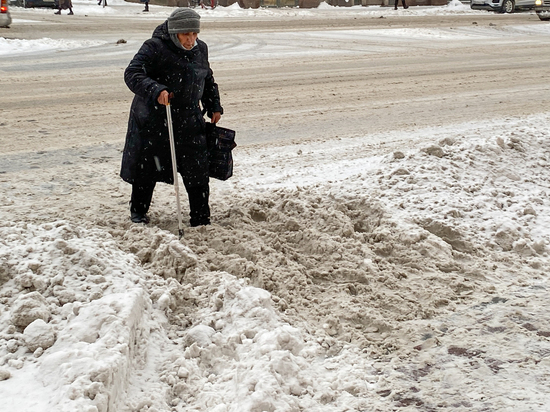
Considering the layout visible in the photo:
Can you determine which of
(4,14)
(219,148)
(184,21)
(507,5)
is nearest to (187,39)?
(184,21)

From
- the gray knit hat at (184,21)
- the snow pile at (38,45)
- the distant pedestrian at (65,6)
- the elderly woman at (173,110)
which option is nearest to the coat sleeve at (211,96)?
the elderly woman at (173,110)

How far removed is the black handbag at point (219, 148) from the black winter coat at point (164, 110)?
0.08 meters

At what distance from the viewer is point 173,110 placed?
489cm

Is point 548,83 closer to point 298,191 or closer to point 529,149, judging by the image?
point 529,149

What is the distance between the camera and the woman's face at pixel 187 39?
460cm

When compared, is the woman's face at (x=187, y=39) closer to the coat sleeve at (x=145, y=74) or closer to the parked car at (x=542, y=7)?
the coat sleeve at (x=145, y=74)

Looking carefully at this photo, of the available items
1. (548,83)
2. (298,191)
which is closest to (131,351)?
(298,191)

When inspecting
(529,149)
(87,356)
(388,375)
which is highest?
(529,149)

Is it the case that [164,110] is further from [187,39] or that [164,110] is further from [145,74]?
[187,39]

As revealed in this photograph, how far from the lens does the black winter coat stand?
4.70 metres

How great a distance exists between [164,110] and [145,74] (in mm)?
304

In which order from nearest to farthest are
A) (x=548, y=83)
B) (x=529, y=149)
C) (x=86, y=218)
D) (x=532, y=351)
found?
(x=532, y=351) → (x=86, y=218) → (x=529, y=149) → (x=548, y=83)

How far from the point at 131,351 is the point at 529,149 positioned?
4.81 meters

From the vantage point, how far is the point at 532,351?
3.63 meters
